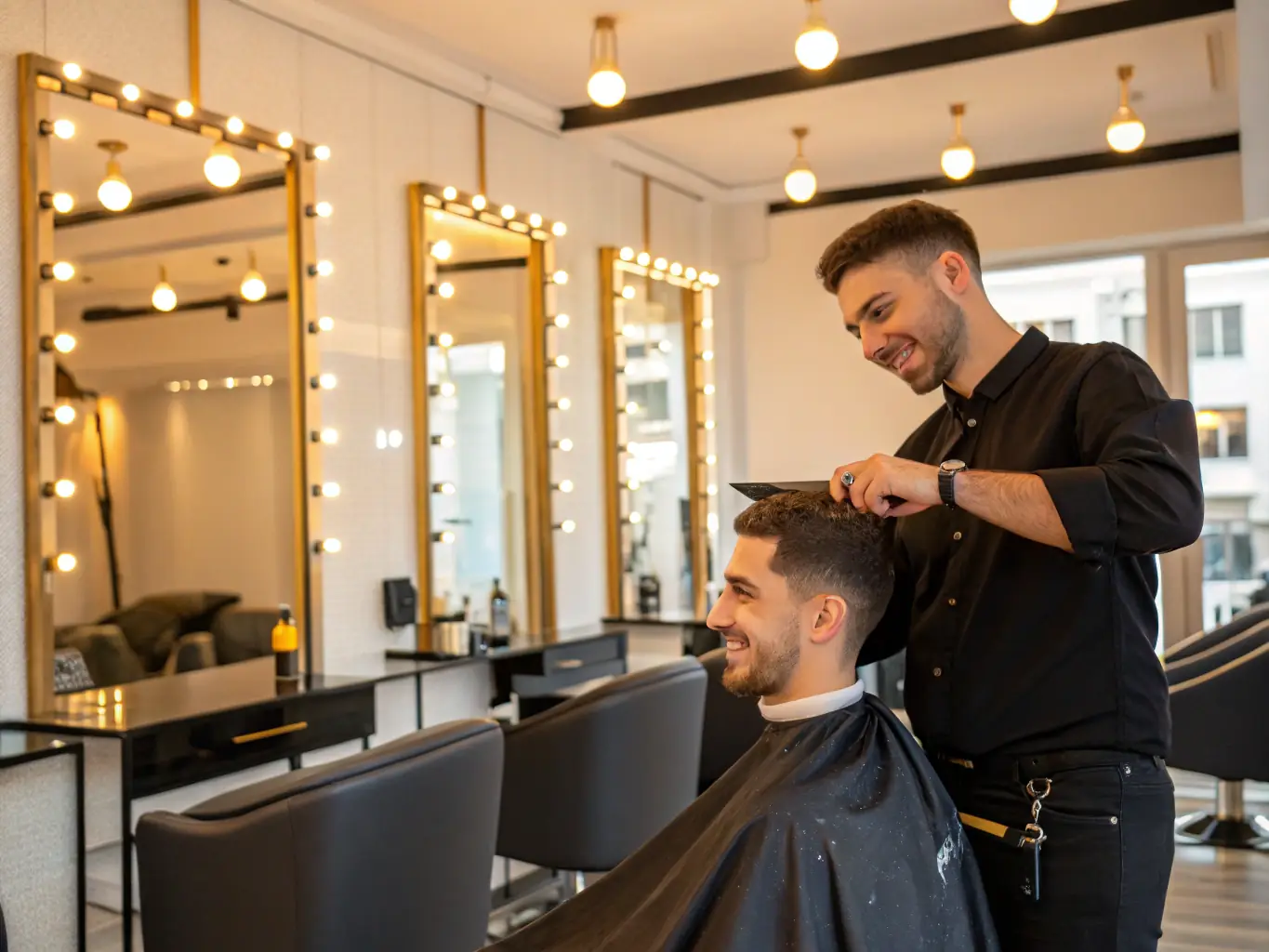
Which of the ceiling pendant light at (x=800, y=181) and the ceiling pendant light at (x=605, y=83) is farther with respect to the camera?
the ceiling pendant light at (x=800, y=181)

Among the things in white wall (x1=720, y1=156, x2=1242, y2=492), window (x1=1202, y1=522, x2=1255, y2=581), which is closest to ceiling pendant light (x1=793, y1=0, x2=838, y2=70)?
white wall (x1=720, y1=156, x2=1242, y2=492)

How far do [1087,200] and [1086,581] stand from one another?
14.6ft

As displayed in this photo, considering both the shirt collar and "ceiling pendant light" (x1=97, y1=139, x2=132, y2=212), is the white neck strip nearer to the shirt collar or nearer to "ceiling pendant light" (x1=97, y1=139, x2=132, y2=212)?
the shirt collar

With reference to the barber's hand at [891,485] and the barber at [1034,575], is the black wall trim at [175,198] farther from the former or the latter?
the barber's hand at [891,485]

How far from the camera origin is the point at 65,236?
2.72m

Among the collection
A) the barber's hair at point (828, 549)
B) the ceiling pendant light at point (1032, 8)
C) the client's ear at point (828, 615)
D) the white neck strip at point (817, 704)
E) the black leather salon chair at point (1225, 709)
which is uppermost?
the ceiling pendant light at point (1032, 8)

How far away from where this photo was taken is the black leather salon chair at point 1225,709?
146 inches

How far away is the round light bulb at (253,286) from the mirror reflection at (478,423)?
0.68 meters

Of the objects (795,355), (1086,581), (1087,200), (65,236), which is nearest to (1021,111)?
(1087,200)

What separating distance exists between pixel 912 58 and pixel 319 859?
3100 millimetres

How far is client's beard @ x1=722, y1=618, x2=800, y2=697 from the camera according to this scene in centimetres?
148

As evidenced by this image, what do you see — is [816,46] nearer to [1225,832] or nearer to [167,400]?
[167,400]

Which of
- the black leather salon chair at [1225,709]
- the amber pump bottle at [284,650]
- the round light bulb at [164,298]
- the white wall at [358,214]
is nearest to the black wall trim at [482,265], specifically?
the white wall at [358,214]

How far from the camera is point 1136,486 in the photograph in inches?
49.3
